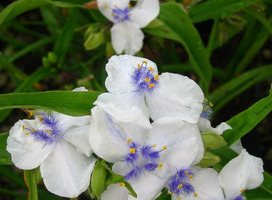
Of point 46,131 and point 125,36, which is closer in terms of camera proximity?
point 46,131

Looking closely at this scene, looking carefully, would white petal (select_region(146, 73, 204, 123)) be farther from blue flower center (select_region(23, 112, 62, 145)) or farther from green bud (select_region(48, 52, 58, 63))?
green bud (select_region(48, 52, 58, 63))

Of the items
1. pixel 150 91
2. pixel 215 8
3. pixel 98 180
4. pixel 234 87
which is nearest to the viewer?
pixel 98 180

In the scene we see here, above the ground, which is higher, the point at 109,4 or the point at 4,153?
the point at 109,4

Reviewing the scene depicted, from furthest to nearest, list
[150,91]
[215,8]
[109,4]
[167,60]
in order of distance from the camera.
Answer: [167,60] → [215,8] → [109,4] → [150,91]

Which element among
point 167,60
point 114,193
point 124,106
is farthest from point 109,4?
point 167,60

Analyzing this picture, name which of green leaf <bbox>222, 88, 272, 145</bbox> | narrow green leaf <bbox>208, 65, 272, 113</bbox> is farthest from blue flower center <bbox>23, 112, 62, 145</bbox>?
narrow green leaf <bbox>208, 65, 272, 113</bbox>

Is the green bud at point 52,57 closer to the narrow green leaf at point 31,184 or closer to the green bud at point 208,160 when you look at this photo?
the narrow green leaf at point 31,184

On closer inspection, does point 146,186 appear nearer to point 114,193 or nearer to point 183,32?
point 114,193
